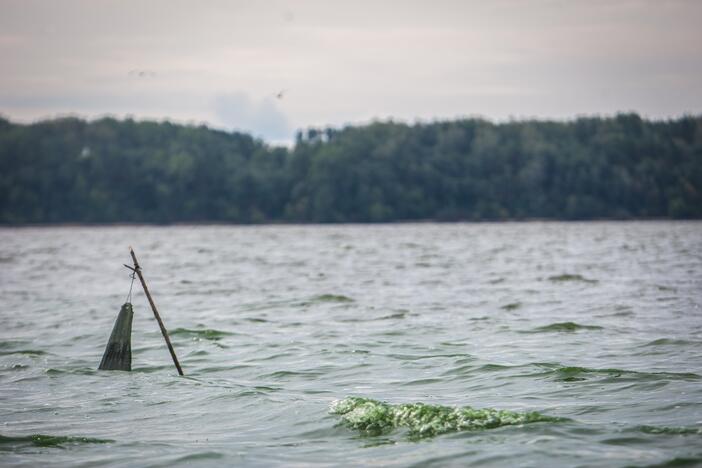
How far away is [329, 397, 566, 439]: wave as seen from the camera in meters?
13.7

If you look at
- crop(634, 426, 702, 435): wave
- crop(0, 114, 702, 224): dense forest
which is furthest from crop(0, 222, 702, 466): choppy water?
crop(0, 114, 702, 224): dense forest

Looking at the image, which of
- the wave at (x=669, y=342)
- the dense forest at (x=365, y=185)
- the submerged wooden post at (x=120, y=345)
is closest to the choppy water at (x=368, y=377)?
Answer: the wave at (x=669, y=342)

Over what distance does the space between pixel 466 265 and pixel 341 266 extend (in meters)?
7.23

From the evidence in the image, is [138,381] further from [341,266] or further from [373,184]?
[373,184]

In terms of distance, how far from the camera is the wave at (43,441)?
44.4ft

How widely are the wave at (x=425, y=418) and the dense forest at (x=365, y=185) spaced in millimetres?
162418

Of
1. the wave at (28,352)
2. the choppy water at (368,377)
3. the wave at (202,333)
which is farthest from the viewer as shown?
the wave at (202,333)

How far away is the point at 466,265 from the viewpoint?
5288 centimetres

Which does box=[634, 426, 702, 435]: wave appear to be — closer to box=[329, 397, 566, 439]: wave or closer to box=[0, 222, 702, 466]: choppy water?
box=[0, 222, 702, 466]: choppy water

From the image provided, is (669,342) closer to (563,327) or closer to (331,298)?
(563,327)

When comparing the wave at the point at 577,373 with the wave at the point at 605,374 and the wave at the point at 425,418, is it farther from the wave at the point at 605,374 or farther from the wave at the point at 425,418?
the wave at the point at 425,418

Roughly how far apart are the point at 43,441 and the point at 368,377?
6819 millimetres

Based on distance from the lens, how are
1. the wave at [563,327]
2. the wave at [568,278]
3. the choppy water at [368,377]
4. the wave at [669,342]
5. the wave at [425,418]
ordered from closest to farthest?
1. the choppy water at [368,377]
2. the wave at [425,418]
3. the wave at [669,342]
4. the wave at [563,327]
5. the wave at [568,278]

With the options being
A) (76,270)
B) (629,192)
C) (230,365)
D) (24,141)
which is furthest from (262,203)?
(230,365)
